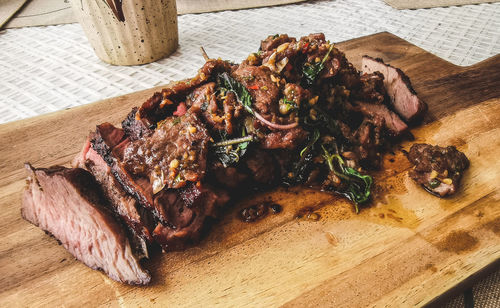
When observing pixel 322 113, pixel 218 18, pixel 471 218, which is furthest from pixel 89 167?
pixel 218 18

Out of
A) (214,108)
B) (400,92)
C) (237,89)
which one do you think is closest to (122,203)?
(214,108)

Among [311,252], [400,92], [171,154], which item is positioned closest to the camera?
[311,252]

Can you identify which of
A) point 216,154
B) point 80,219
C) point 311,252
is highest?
point 216,154

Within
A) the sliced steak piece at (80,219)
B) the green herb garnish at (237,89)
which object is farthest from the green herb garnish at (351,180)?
the sliced steak piece at (80,219)

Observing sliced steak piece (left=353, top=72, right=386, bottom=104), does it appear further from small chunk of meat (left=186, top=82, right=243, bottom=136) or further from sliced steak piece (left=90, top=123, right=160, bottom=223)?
sliced steak piece (left=90, top=123, right=160, bottom=223)

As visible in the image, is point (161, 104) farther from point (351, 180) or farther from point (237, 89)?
point (351, 180)

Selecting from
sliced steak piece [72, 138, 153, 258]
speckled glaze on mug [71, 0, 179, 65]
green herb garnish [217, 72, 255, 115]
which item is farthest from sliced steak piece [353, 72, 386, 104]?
speckled glaze on mug [71, 0, 179, 65]

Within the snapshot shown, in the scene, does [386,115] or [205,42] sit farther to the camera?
[205,42]
